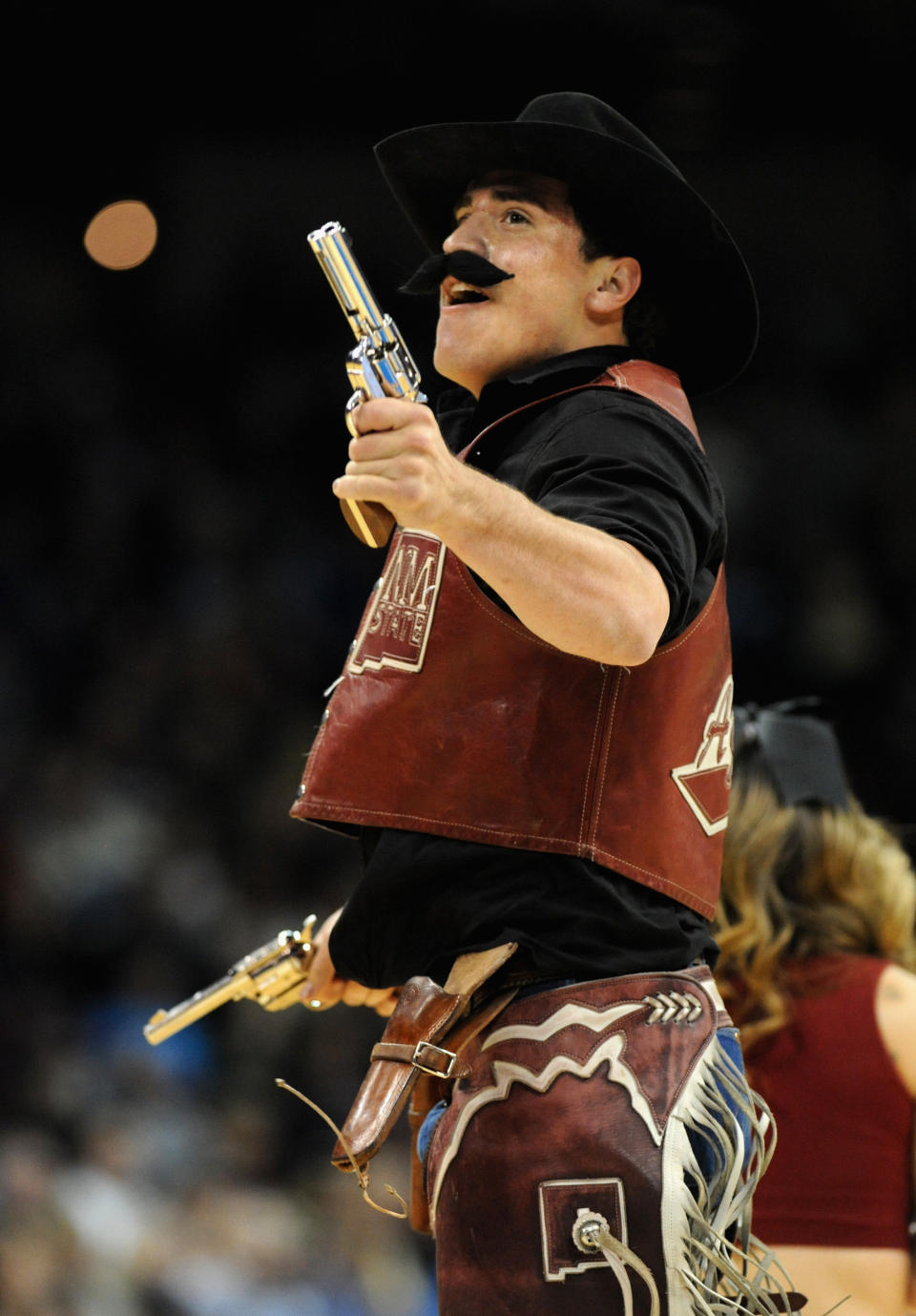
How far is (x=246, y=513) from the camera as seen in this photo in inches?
267

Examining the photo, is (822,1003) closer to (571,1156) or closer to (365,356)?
(571,1156)

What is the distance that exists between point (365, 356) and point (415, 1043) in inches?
29.4

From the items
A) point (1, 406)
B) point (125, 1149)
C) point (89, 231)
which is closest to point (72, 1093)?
point (125, 1149)

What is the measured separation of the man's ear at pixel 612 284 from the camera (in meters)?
2.09

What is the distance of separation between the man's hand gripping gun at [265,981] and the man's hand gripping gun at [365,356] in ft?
2.83

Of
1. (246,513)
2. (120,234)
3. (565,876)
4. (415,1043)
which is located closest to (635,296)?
(565,876)

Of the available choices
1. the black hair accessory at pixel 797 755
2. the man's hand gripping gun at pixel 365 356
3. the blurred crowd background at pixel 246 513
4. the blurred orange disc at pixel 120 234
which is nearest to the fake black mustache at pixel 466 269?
the man's hand gripping gun at pixel 365 356

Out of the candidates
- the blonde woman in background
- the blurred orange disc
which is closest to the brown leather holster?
the blonde woman in background

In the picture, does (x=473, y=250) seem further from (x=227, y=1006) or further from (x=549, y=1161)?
(x=227, y=1006)

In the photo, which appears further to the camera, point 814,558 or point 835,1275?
point 814,558

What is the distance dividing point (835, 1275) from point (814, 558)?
15.2 feet

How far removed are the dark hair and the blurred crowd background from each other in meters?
2.96

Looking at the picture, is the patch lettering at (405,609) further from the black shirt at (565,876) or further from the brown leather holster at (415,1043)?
the brown leather holster at (415,1043)

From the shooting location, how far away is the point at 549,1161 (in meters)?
1.75
